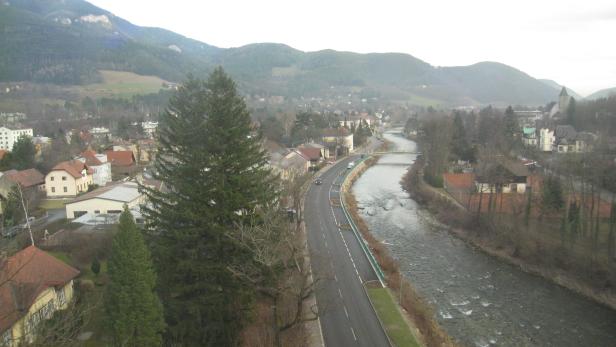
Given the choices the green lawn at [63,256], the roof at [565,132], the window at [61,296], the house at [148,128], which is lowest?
the green lawn at [63,256]

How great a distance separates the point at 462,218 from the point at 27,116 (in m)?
74.4

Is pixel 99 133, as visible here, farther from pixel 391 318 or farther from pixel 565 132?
pixel 391 318

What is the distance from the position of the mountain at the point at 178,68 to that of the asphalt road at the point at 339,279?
94.3m

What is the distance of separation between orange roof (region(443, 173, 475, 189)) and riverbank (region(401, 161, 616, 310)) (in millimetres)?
1534

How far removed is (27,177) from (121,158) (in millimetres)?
10021

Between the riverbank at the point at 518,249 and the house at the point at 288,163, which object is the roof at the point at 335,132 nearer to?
A: the house at the point at 288,163

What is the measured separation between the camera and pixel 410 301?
15.4 m

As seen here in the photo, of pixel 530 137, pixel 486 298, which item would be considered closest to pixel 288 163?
pixel 486 298

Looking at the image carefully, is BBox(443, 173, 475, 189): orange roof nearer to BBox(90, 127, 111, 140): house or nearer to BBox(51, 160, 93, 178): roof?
BBox(51, 160, 93, 178): roof

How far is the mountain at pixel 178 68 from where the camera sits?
109 m

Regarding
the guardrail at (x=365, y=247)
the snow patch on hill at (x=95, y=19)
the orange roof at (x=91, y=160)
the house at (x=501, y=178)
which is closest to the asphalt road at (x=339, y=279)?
the guardrail at (x=365, y=247)

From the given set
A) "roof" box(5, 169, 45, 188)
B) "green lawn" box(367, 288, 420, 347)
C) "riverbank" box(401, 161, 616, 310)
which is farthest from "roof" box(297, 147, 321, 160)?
"green lawn" box(367, 288, 420, 347)

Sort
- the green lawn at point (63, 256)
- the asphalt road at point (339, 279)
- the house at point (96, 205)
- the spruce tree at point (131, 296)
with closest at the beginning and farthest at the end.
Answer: the spruce tree at point (131, 296)
the asphalt road at point (339, 279)
the green lawn at point (63, 256)
the house at point (96, 205)

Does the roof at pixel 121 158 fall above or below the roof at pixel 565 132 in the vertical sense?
below
